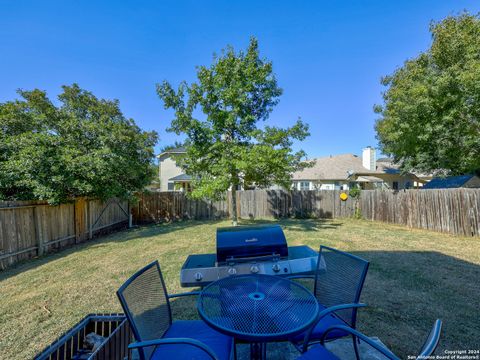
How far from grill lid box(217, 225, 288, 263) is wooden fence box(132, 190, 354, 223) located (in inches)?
416

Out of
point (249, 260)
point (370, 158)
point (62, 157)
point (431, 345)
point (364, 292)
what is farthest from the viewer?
point (370, 158)

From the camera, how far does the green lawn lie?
9.61 feet

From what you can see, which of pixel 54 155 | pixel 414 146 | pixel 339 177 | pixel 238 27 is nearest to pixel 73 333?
pixel 54 155

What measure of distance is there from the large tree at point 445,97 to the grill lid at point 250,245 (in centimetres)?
918

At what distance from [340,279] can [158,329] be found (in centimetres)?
175

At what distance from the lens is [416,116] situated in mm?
9578

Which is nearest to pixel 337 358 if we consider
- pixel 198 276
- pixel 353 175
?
pixel 198 276

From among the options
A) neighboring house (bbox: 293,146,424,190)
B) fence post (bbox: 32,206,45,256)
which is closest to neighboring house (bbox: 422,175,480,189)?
neighboring house (bbox: 293,146,424,190)

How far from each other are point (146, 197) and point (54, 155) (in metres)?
6.66

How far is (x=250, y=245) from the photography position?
3.31 metres

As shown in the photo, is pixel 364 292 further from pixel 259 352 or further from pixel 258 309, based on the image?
pixel 258 309

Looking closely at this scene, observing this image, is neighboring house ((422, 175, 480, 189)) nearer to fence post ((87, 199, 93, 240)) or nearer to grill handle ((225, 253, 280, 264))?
grill handle ((225, 253, 280, 264))

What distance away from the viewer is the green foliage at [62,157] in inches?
261

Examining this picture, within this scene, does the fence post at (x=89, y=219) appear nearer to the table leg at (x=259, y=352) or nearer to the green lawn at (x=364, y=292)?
the green lawn at (x=364, y=292)
